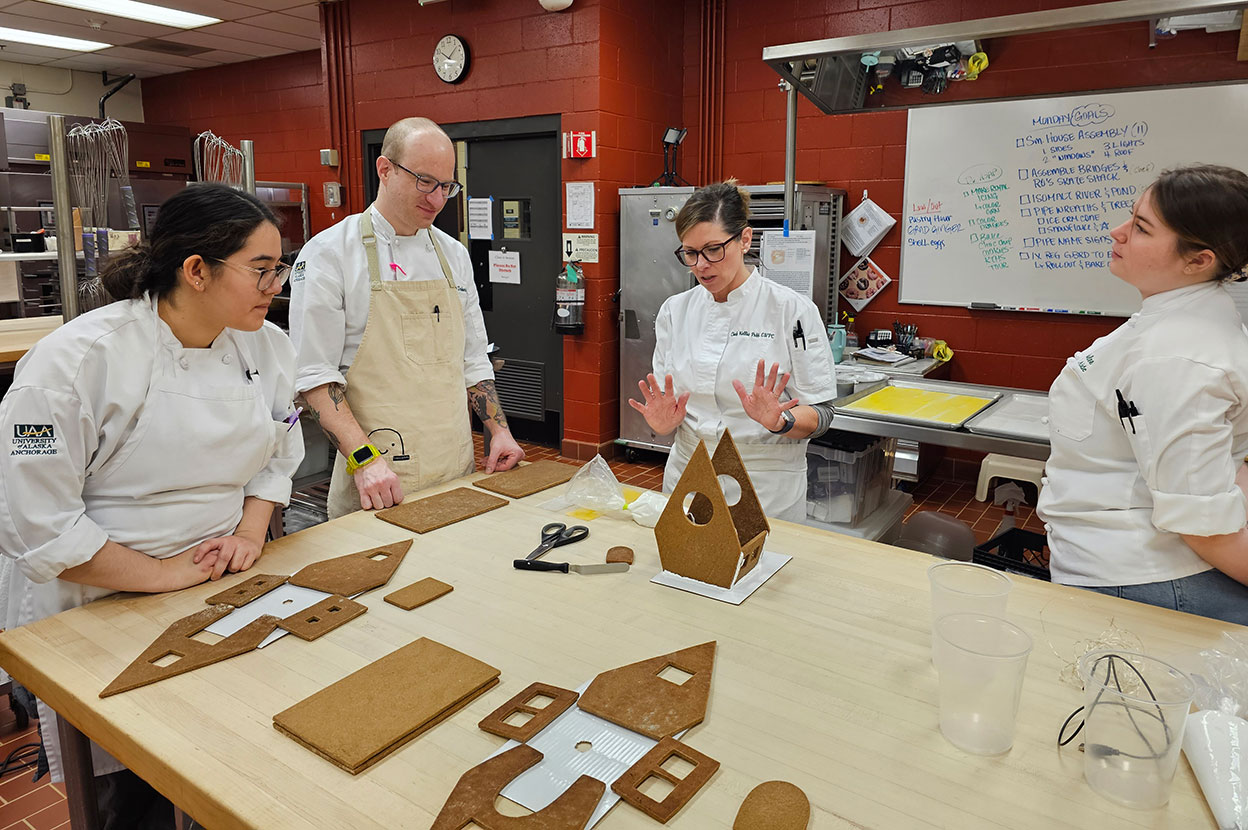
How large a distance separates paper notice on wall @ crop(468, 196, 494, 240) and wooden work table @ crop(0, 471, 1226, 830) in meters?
4.53

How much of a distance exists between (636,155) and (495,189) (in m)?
1.10

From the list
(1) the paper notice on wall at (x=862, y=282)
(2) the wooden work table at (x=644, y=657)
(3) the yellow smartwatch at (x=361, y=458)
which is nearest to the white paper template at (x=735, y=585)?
(2) the wooden work table at (x=644, y=657)

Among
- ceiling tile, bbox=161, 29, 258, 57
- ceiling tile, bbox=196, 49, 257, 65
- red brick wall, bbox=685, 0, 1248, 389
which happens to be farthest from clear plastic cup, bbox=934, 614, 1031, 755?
ceiling tile, bbox=196, 49, 257, 65

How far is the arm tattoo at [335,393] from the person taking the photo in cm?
221

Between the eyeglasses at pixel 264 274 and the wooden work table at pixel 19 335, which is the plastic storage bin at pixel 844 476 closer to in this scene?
the eyeglasses at pixel 264 274

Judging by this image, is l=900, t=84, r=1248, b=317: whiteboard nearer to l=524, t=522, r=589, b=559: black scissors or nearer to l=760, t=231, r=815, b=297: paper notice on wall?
l=760, t=231, r=815, b=297: paper notice on wall

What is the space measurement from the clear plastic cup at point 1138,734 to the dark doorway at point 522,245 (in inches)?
189

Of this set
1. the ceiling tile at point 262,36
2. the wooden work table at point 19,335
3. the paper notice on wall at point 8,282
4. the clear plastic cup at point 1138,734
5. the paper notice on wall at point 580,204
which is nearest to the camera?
the clear plastic cup at point 1138,734

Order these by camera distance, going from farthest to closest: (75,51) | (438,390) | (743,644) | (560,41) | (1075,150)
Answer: (75,51), (560,41), (1075,150), (438,390), (743,644)

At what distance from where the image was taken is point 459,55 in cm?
570

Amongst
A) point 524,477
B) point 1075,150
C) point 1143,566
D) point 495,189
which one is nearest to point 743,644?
point 1143,566

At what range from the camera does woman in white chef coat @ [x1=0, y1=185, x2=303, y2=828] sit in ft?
4.45

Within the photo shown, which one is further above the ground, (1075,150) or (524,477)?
(1075,150)

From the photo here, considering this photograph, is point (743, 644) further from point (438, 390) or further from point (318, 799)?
point (438, 390)
